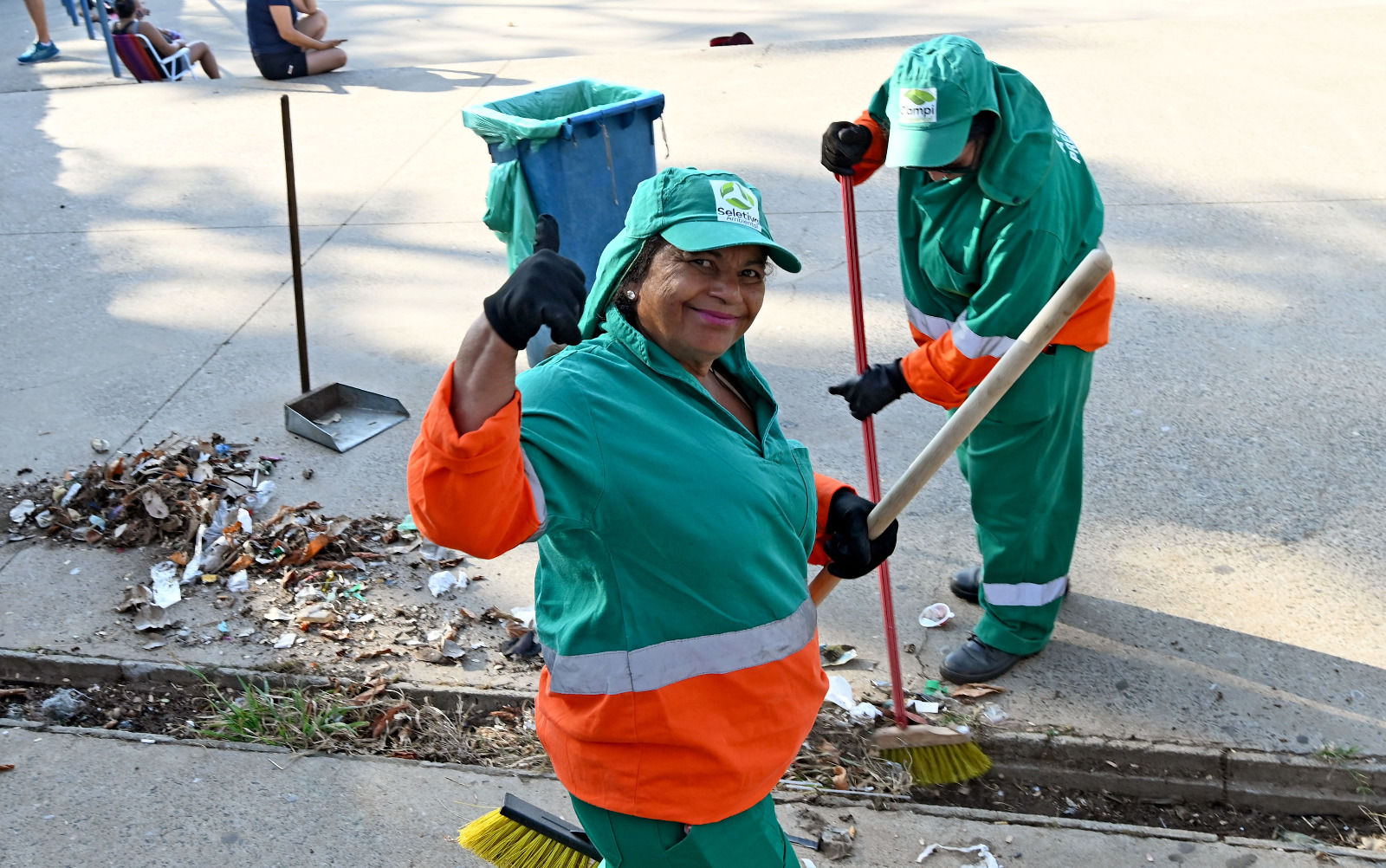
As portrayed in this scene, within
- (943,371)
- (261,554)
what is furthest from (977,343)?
(261,554)

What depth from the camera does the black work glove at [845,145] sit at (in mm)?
3455

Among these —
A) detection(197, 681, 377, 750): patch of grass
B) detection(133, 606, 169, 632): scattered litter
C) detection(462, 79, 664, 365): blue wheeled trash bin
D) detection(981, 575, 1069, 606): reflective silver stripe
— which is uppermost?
detection(462, 79, 664, 365): blue wheeled trash bin

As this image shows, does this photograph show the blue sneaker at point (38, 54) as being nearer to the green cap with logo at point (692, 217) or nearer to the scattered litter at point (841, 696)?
the scattered litter at point (841, 696)

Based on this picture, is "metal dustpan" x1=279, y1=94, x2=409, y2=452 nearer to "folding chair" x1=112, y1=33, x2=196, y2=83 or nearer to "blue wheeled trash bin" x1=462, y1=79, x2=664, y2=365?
"blue wheeled trash bin" x1=462, y1=79, x2=664, y2=365

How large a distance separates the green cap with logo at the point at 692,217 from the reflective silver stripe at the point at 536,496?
46 cm

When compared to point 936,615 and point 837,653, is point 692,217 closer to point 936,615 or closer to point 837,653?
point 837,653

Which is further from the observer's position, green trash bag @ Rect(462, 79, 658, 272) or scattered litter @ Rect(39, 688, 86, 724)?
green trash bag @ Rect(462, 79, 658, 272)

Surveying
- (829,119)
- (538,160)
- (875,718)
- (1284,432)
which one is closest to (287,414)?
(538,160)

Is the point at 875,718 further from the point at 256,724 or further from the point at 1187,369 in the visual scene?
the point at 1187,369

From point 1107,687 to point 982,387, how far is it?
1771 millimetres

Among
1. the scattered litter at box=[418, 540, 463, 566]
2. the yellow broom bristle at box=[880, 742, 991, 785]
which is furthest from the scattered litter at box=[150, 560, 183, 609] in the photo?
the yellow broom bristle at box=[880, 742, 991, 785]

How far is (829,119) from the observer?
A: 8.26 meters

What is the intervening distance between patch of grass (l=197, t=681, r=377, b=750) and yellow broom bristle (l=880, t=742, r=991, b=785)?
1585mm

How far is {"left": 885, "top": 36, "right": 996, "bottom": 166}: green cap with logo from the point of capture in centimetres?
298
